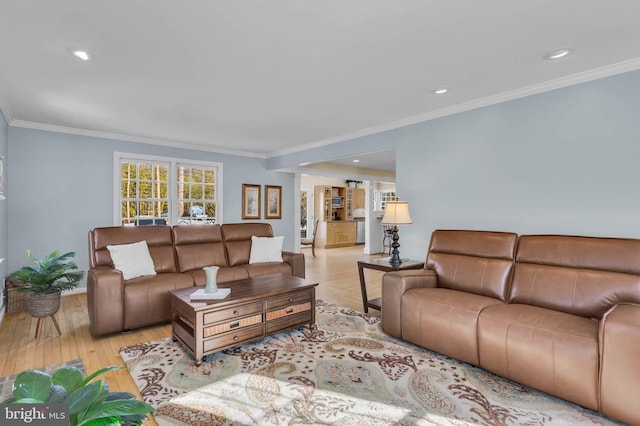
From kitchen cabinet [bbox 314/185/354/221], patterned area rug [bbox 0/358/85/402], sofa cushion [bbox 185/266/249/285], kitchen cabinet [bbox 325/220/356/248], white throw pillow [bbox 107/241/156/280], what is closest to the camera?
patterned area rug [bbox 0/358/85/402]

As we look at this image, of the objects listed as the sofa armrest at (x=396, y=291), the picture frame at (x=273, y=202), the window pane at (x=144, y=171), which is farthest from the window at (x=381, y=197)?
the sofa armrest at (x=396, y=291)

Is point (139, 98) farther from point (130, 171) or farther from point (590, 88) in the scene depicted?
point (590, 88)

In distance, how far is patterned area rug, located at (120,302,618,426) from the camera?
6.15ft

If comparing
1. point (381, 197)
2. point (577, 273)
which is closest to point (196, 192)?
point (577, 273)

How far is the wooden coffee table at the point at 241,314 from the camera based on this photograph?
2.52 metres

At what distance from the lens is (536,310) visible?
2328mm

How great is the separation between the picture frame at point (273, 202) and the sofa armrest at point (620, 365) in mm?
5754

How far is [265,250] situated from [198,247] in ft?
2.83

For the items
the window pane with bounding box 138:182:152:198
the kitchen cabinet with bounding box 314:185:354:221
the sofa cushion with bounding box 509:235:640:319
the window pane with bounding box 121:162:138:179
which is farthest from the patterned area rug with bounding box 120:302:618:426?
the kitchen cabinet with bounding box 314:185:354:221

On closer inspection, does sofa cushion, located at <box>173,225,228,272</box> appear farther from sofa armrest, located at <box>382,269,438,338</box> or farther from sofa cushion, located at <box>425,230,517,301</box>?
sofa cushion, located at <box>425,230,517,301</box>

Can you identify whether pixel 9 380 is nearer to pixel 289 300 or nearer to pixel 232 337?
pixel 232 337

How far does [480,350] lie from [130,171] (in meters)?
5.36

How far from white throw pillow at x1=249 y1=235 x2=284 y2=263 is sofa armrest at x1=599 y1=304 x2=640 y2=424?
3.41 meters

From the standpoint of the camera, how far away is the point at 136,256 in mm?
3484
